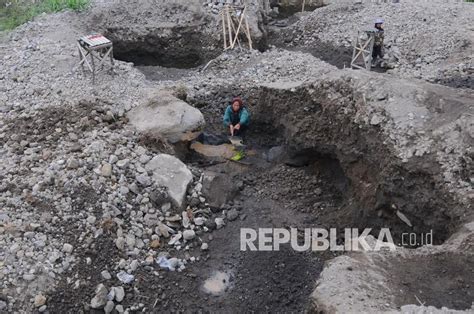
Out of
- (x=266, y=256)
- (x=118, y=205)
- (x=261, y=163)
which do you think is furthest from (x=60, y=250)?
(x=261, y=163)

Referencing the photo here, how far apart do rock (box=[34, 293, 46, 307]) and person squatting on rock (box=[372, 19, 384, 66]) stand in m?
11.0

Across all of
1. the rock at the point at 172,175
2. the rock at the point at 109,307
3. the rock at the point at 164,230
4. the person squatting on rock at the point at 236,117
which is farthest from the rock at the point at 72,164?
the person squatting on rock at the point at 236,117

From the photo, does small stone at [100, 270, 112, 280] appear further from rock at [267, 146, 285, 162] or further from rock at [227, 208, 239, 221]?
rock at [267, 146, 285, 162]

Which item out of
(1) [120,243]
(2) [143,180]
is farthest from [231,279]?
(2) [143,180]

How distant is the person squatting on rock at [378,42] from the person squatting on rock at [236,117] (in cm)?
492

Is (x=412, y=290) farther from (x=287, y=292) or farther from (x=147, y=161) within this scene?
(x=147, y=161)

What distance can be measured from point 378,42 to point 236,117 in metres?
5.29

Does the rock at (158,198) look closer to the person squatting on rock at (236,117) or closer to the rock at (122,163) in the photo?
the rock at (122,163)

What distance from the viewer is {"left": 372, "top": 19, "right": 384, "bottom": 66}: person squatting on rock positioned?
46.3ft

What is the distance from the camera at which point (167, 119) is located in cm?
1124

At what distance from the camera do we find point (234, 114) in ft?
39.4

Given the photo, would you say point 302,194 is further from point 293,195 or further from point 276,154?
point 276,154

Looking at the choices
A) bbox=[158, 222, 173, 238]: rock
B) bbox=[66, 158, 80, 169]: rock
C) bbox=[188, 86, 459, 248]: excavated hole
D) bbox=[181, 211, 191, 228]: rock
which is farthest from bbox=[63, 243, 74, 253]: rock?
bbox=[188, 86, 459, 248]: excavated hole

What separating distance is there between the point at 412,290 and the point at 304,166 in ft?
17.6
